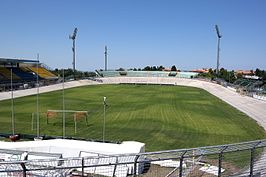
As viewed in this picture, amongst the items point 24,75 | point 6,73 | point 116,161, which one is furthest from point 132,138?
point 24,75

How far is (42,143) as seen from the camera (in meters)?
15.1

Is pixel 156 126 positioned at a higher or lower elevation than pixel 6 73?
lower

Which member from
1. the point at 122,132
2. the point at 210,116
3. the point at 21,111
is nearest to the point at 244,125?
the point at 210,116

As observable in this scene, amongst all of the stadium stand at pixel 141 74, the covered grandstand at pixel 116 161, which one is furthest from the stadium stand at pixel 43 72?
the covered grandstand at pixel 116 161

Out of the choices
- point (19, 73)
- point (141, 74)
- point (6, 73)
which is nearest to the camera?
point (6, 73)

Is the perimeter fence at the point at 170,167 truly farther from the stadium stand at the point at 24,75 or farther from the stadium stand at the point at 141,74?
the stadium stand at the point at 141,74

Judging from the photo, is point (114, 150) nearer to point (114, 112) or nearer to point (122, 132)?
point (122, 132)

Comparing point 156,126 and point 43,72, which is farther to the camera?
point 43,72

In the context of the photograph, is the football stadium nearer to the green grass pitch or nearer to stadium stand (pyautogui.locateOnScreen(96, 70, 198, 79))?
the green grass pitch

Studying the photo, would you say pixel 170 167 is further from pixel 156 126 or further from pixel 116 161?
pixel 156 126

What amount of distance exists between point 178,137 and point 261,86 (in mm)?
37533

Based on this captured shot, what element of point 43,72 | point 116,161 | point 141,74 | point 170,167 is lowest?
point 170,167

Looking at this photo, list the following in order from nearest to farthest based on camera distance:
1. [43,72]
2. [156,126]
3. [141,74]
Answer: [156,126] → [43,72] → [141,74]

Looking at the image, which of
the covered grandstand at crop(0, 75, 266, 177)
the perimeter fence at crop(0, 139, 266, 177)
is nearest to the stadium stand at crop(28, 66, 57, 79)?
the covered grandstand at crop(0, 75, 266, 177)
